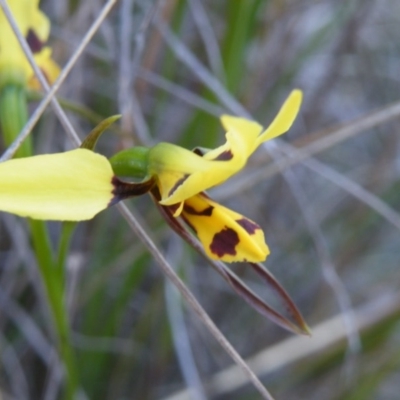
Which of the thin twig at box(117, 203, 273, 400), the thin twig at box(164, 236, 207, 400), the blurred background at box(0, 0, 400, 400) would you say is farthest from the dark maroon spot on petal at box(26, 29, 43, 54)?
the thin twig at box(164, 236, 207, 400)

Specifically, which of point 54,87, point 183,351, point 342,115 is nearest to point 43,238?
point 54,87

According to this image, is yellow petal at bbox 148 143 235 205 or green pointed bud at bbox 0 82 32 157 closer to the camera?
yellow petal at bbox 148 143 235 205

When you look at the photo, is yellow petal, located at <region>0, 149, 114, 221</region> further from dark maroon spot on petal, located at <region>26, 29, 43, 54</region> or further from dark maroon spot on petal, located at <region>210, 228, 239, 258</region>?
dark maroon spot on petal, located at <region>26, 29, 43, 54</region>

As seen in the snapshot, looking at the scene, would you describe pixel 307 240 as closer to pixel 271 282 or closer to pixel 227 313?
pixel 227 313

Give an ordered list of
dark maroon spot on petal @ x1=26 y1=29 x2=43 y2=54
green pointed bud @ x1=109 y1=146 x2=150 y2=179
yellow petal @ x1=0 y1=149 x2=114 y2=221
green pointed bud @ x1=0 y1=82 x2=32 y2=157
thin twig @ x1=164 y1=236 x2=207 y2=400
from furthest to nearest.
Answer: thin twig @ x1=164 y1=236 x2=207 y2=400, dark maroon spot on petal @ x1=26 y1=29 x2=43 y2=54, green pointed bud @ x1=0 y1=82 x2=32 y2=157, green pointed bud @ x1=109 y1=146 x2=150 y2=179, yellow petal @ x1=0 y1=149 x2=114 y2=221

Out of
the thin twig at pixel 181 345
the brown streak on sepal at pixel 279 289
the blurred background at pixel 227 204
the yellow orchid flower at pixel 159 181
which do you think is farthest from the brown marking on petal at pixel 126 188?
the thin twig at pixel 181 345

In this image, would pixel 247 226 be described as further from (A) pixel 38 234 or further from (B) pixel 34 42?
(B) pixel 34 42
